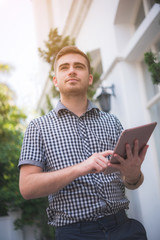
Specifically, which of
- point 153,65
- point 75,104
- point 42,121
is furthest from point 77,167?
point 153,65

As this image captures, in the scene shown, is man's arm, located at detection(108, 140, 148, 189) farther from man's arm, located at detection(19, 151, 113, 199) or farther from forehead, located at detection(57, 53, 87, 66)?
forehead, located at detection(57, 53, 87, 66)

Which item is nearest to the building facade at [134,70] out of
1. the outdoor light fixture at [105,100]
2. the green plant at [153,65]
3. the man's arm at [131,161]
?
the outdoor light fixture at [105,100]

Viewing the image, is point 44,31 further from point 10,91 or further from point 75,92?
point 75,92

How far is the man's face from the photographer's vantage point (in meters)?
2.10

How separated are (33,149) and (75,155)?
304 millimetres

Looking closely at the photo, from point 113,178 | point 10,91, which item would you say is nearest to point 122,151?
point 113,178

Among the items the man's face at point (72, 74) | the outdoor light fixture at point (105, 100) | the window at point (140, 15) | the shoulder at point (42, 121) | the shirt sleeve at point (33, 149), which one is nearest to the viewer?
the shirt sleeve at point (33, 149)

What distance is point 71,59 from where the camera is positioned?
219 centimetres

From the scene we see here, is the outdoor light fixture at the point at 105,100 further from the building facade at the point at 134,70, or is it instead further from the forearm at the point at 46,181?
the forearm at the point at 46,181

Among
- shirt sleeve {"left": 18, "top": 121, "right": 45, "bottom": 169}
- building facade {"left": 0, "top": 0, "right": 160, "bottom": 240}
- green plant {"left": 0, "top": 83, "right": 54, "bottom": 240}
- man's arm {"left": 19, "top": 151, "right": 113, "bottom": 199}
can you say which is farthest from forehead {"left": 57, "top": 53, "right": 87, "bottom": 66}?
green plant {"left": 0, "top": 83, "right": 54, "bottom": 240}

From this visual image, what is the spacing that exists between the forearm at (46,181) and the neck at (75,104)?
637 mm

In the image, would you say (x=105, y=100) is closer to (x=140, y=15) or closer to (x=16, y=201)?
(x=140, y=15)

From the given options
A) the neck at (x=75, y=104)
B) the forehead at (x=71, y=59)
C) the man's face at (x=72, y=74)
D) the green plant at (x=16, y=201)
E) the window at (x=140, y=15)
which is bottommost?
the green plant at (x=16, y=201)

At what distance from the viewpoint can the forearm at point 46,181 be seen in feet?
5.30
